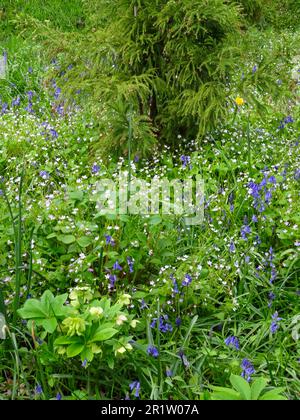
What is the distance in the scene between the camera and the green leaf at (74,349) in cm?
212

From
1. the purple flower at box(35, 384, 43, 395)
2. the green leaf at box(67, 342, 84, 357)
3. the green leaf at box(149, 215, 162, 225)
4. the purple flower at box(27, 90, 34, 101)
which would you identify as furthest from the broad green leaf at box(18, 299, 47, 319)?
the purple flower at box(27, 90, 34, 101)

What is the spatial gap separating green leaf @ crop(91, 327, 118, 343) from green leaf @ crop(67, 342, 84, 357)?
6 cm

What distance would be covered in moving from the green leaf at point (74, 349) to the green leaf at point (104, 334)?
55 mm

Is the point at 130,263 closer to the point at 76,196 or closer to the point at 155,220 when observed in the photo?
the point at 155,220

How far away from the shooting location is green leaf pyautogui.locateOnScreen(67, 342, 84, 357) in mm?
2123

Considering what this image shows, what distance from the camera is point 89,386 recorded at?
2338 mm

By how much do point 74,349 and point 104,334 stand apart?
0.45ft

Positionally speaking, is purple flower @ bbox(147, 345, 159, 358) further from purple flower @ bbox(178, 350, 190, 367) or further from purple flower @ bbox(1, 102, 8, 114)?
purple flower @ bbox(1, 102, 8, 114)

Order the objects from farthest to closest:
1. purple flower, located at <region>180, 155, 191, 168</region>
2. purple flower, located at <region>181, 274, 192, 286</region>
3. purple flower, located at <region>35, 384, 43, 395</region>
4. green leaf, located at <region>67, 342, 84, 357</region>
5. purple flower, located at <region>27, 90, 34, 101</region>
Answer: purple flower, located at <region>27, 90, 34, 101</region>
purple flower, located at <region>180, 155, 191, 168</region>
purple flower, located at <region>181, 274, 192, 286</region>
purple flower, located at <region>35, 384, 43, 395</region>
green leaf, located at <region>67, 342, 84, 357</region>

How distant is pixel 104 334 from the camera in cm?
212

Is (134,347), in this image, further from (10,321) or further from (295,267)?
(295,267)

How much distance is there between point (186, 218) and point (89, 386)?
141 centimetres
